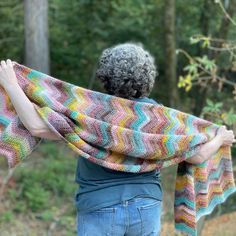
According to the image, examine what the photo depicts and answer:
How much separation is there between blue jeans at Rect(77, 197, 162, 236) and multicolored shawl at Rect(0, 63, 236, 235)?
17cm

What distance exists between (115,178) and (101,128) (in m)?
0.26

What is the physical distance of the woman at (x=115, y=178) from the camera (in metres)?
2.46

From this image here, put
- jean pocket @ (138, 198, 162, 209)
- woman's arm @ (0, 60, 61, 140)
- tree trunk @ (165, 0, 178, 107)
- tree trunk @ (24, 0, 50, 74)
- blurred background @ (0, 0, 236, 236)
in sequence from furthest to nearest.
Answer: tree trunk @ (165, 0, 178, 107)
tree trunk @ (24, 0, 50, 74)
blurred background @ (0, 0, 236, 236)
jean pocket @ (138, 198, 162, 209)
woman's arm @ (0, 60, 61, 140)

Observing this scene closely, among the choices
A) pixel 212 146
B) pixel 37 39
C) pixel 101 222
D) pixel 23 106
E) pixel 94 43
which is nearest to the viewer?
pixel 23 106

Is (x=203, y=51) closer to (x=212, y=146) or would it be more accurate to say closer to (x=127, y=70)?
(x=212, y=146)

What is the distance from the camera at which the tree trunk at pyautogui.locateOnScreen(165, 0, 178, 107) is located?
9.89 m

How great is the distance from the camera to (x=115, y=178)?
2.57 metres

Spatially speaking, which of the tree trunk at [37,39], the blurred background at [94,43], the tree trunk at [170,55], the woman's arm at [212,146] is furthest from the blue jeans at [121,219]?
the tree trunk at [170,55]

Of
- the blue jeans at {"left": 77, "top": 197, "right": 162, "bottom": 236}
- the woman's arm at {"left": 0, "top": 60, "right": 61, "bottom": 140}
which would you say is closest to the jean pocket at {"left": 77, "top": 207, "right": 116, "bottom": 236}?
the blue jeans at {"left": 77, "top": 197, "right": 162, "bottom": 236}

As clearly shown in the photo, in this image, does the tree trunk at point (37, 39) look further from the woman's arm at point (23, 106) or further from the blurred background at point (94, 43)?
the woman's arm at point (23, 106)

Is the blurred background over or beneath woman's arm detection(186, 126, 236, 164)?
beneath

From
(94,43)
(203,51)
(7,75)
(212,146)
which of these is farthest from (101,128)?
(94,43)

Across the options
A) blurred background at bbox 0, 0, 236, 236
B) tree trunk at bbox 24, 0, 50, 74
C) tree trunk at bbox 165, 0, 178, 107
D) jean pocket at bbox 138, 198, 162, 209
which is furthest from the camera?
tree trunk at bbox 165, 0, 178, 107

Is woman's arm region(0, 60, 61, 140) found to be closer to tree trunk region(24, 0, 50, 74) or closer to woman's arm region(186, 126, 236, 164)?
woman's arm region(186, 126, 236, 164)
